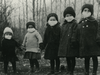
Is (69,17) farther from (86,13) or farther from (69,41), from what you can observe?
(69,41)

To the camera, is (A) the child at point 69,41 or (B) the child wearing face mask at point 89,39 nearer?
(B) the child wearing face mask at point 89,39

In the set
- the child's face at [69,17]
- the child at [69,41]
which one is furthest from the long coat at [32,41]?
the child's face at [69,17]

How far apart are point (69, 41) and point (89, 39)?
0.65 meters

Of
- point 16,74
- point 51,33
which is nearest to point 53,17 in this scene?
point 51,33

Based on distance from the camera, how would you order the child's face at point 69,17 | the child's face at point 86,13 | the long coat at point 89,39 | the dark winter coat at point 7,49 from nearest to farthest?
the long coat at point 89,39 < the child's face at point 86,13 < the child's face at point 69,17 < the dark winter coat at point 7,49

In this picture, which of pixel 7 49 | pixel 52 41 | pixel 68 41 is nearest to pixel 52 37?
pixel 52 41

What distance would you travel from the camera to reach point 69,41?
643cm

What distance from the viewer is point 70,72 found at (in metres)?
6.46

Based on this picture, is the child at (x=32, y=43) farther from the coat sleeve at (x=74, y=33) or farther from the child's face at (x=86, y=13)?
the child's face at (x=86, y=13)

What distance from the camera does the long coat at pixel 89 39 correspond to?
6.08 m

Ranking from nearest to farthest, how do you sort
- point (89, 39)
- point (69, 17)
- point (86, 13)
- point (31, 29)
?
point (89, 39) < point (86, 13) < point (69, 17) < point (31, 29)

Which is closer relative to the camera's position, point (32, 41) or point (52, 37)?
point (52, 37)

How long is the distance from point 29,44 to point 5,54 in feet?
3.12

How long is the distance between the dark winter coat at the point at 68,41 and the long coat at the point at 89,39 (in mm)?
241
